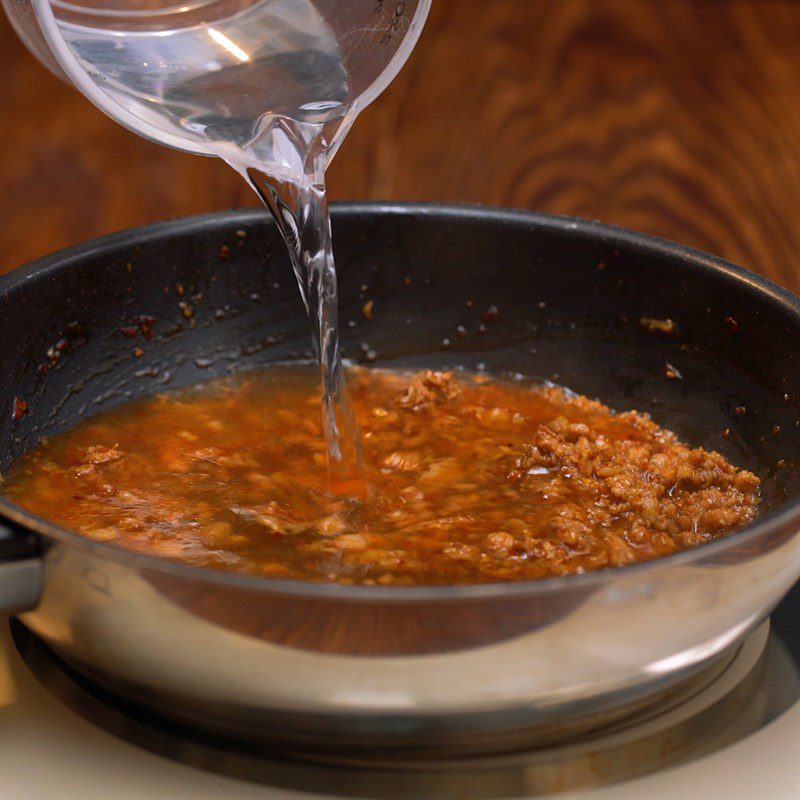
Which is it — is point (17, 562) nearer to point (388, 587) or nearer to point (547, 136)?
point (388, 587)

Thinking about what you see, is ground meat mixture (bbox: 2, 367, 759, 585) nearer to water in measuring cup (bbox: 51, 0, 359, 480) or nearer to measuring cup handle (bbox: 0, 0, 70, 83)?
water in measuring cup (bbox: 51, 0, 359, 480)

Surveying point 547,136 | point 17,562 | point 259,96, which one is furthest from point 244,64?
point 547,136

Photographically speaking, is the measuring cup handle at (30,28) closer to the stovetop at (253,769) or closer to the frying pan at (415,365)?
the frying pan at (415,365)

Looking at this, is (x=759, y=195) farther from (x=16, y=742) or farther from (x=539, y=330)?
(x=16, y=742)

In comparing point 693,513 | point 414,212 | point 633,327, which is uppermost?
point 414,212

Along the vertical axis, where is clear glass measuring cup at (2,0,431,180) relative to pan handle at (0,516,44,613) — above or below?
above

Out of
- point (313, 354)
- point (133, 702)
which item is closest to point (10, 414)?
point (313, 354)

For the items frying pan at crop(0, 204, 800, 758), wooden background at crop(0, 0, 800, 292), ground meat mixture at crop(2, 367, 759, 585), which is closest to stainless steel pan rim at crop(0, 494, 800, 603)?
frying pan at crop(0, 204, 800, 758)
